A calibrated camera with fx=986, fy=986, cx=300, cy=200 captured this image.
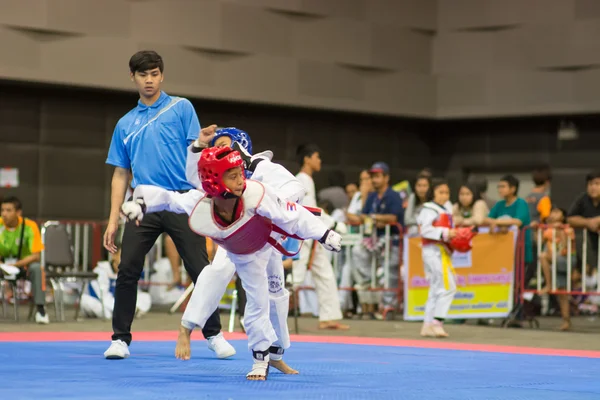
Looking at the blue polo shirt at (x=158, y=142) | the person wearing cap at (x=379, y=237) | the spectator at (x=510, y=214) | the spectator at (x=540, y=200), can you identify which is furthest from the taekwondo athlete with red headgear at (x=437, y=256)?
the blue polo shirt at (x=158, y=142)

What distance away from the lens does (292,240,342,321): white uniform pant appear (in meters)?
10.4

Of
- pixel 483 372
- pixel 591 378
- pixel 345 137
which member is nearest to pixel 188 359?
pixel 483 372

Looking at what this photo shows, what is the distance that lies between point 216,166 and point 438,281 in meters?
5.12

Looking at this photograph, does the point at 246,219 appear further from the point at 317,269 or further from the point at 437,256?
the point at 317,269

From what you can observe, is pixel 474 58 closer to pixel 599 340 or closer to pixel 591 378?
pixel 599 340

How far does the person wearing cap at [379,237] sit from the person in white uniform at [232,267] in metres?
5.77

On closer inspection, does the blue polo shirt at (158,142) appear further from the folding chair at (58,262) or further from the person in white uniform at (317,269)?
the folding chair at (58,262)

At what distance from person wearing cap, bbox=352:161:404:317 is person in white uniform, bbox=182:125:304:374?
5770 millimetres

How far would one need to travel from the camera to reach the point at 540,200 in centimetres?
1306

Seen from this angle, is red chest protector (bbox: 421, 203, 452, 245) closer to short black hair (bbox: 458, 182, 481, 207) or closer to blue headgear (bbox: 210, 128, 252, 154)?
short black hair (bbox: 458, 182, 481, 207)

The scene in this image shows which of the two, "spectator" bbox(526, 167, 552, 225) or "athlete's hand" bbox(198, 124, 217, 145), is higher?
"athlete's hand" bbox(198, 124, 217, 145)

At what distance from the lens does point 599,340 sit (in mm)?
9273

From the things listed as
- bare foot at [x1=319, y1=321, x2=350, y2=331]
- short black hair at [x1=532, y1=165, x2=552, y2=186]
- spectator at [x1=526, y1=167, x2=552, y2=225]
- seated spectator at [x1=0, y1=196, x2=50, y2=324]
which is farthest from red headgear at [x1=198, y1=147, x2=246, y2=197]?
short black hair at [x1=532, y1=165, x2=552, y2=186]

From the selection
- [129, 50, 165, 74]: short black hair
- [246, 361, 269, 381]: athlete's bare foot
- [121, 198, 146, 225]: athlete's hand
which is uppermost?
[129, 50, 165, 74]: short black hair
